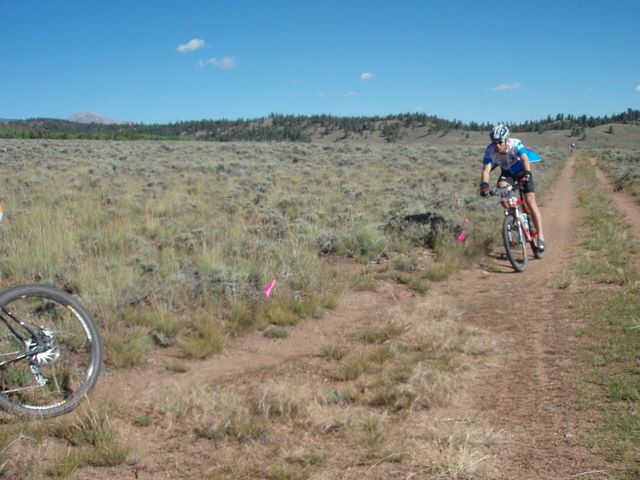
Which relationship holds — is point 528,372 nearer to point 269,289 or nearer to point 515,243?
point 269,289

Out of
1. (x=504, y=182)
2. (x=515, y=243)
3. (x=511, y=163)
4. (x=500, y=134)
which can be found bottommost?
(x=515, y=243)

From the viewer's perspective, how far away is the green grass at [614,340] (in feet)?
10.6

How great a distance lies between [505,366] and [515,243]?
438 cm

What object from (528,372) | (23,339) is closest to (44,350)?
(23,339)

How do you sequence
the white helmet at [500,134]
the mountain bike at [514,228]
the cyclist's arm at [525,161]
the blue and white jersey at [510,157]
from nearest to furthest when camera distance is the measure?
1. the mountain bike at [514,228]
2. the white helmet at [500,134]
3. the cyclist's arm at [525,161]
4. the blue and white jersey at [510,157]

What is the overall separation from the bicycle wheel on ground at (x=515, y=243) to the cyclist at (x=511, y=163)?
52 cm

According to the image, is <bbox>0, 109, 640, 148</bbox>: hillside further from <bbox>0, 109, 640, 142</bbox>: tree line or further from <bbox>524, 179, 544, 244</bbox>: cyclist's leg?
<bbox>524, 179, 544, 244</bbox>: cyclist's leg

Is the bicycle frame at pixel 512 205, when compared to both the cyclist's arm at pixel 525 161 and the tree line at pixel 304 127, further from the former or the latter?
the tree line at pixel 304 127

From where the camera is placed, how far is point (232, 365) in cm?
476

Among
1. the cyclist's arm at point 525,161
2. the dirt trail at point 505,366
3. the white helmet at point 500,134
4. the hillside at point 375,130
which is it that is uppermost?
the hillside at point 375,130

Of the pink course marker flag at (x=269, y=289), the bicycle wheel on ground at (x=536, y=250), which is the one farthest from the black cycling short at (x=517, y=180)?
the pink course marker flag at (x=269, y=289)

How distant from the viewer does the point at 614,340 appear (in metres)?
4.89

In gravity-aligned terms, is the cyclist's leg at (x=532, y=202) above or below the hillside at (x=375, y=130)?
below

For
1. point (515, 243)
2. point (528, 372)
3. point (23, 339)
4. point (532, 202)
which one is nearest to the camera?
point (23, 339)
